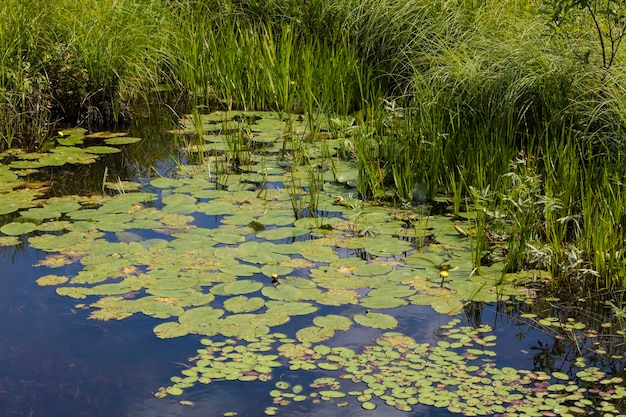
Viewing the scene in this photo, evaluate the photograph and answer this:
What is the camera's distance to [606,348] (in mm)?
3434

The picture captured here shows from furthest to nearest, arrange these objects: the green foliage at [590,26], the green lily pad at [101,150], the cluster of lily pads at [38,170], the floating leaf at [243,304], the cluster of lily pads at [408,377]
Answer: the green lily pad at [101,150], the green foliage at [590,26], the cluster of lily pads at [38,170], the floating leaf at [243,304], the cluster of lily pads at [408,377]

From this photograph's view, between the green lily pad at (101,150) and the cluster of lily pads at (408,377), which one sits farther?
the green lily pad at (101,150)

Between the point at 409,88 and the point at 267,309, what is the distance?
10.4ft

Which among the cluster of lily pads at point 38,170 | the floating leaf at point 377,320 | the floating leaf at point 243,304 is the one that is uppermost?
the cluster of lily pads at point 38,170

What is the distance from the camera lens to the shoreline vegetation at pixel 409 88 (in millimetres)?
4363

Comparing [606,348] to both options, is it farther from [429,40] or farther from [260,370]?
[429,40]

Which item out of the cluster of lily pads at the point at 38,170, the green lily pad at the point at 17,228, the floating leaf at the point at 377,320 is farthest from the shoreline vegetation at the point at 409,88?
the green lily pad at the point at 17,228

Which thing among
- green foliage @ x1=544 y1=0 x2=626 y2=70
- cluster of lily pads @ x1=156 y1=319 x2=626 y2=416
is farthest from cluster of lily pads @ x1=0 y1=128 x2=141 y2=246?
green foliage @ x1=544 y1=0 x2=626 y2=70

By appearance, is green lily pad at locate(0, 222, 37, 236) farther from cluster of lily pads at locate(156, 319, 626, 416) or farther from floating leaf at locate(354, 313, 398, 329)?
floating leaf at locate(354, 313, 398, 329)

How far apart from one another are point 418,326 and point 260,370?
74 centimetres

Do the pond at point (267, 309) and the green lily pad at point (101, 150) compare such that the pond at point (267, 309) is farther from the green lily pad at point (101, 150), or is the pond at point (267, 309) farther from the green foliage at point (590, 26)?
the green foliage at point (590, 26)

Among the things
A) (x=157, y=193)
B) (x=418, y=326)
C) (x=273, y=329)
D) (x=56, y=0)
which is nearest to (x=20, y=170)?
(x=157, y=193)

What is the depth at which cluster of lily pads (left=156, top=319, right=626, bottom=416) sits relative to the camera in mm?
3023

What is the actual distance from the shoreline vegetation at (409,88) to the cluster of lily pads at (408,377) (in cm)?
81
